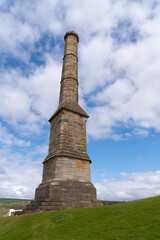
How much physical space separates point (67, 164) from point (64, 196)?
7.27 feet

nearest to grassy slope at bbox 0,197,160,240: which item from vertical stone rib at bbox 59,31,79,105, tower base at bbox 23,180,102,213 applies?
tower base at bbox 23,180,102,213

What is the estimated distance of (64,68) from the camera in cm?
1812

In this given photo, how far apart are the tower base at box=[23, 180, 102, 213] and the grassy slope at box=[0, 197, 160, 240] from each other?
1.66 m

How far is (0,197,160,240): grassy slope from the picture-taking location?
520 cm

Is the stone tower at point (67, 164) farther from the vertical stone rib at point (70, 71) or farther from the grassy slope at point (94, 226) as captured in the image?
the grassy slope at point (94, 226)

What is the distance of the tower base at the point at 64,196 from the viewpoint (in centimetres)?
1045

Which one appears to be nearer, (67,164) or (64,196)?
(64,196)

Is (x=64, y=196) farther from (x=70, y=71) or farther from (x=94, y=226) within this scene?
(x=70, y=71)

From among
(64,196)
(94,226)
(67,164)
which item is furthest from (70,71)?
(94,226)

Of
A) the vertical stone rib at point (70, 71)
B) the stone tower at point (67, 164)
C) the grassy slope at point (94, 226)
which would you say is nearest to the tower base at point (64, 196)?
the stone tower at point (67, 164)

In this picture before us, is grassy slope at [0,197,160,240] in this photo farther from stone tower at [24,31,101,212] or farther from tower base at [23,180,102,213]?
stone tower at [24,31,101,212]

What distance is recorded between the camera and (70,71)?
17688 millimetres

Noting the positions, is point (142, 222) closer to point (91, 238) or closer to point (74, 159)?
point (91, 238)

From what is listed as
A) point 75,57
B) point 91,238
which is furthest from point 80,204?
point 75,57
